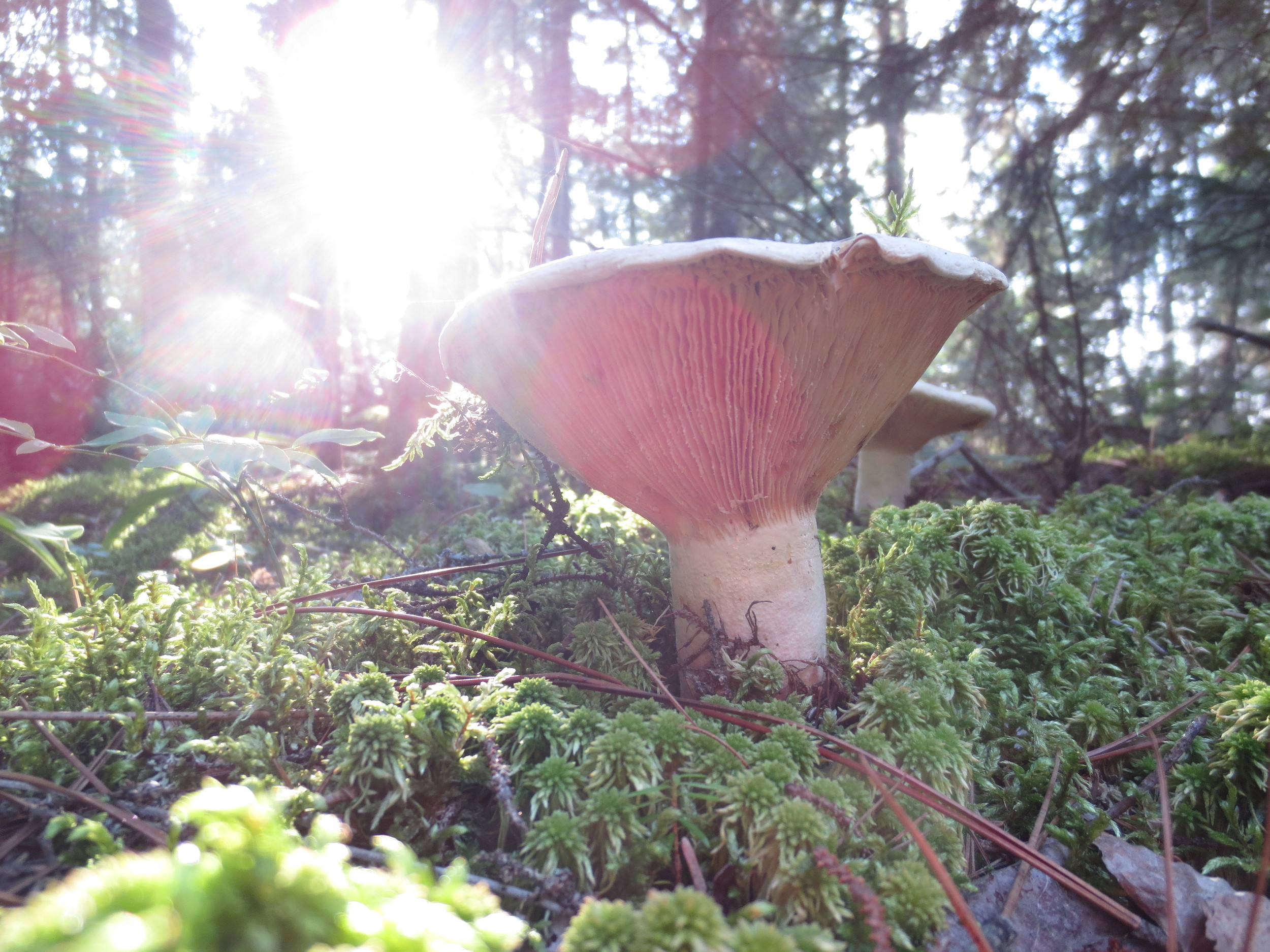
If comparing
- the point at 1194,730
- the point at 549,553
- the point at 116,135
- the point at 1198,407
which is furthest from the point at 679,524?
the point at 116,135

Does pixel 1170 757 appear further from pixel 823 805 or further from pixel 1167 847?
pixel 823 805

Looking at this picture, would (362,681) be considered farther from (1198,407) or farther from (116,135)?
(116,135)

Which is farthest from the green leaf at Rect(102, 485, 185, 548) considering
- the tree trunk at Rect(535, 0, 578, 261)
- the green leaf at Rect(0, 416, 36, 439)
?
the tree trunk at Rect(535, 0, 578, 261)

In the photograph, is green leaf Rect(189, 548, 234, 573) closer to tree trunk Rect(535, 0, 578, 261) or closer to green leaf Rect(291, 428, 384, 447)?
green leaf Rect(291, 428, 384, 447)

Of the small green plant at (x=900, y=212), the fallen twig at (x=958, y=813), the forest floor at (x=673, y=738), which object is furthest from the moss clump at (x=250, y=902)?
the small green plant at (x=900, y=212)

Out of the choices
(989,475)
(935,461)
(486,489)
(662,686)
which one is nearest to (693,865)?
(662,686)

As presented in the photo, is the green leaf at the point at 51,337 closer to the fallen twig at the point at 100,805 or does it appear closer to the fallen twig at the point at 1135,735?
the fallen twig at the point at 100,805
